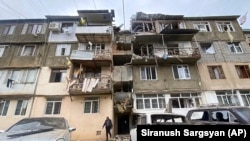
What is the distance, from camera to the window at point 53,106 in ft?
53.5

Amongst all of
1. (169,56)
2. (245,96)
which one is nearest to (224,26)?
(245,96)

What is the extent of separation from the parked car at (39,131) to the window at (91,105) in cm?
928

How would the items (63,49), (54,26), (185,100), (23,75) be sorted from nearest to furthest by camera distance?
(185,100) < (23,75) < (63,49) < (54,26)

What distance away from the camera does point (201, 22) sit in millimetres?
22625

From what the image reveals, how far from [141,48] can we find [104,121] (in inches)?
365

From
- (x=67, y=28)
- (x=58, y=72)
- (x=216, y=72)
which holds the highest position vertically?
(x=67, y=28)

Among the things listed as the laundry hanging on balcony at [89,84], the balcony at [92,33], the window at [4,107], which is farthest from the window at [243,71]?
the window at [4,107]

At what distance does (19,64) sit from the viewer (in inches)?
736

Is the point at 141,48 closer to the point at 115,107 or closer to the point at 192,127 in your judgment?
the point at 115,107

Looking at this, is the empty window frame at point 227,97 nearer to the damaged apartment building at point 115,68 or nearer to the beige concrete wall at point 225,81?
the damaged apartment building at point 115,68

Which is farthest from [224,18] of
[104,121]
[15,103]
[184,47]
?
[15,103]

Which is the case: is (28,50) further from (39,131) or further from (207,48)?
(207,48)

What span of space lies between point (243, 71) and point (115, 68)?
13187 millimetres

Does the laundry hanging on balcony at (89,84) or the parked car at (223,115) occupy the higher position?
the laundry hanging on balcony at (89,84)
